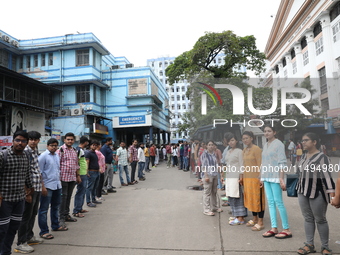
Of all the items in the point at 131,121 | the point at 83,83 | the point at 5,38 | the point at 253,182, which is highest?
the point at 5,38

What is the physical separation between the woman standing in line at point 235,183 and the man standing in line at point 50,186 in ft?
10.0

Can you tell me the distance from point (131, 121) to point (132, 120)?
0.45 ft

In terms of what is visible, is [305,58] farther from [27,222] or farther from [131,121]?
[27,222]

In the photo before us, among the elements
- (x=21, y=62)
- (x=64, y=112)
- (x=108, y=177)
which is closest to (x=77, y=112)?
(x=64, y=112)

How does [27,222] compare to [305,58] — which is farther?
[305,58]

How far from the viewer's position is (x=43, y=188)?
383 centimetres

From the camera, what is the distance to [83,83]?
22.8m

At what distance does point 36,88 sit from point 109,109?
7.21 m

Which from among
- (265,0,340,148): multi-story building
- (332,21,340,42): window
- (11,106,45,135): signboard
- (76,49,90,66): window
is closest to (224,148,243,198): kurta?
(265,0,340,148): multi-story building

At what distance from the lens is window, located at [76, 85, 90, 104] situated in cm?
2302

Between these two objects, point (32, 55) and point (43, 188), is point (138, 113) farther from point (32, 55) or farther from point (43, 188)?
point (43, 188)

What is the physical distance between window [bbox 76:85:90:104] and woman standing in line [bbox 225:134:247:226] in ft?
66.6

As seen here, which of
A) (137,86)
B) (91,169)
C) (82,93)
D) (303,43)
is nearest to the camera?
(91,169)

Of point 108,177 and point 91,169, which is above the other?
point 91,169
